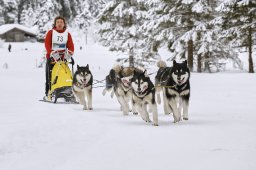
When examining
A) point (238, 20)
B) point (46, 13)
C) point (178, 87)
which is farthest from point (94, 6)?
point (178, 87)

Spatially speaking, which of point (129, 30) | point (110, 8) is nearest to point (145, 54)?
point (129, 30)

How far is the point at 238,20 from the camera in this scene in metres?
20.6

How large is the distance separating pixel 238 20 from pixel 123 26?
8660 millimetres

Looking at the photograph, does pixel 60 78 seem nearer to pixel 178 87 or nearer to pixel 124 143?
pixel 178 87

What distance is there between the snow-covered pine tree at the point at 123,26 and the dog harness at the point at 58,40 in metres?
15.3

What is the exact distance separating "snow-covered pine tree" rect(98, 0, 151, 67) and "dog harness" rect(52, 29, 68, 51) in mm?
15257

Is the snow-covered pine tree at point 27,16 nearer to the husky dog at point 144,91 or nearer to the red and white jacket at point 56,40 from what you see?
the red and white jacket at point 56,40

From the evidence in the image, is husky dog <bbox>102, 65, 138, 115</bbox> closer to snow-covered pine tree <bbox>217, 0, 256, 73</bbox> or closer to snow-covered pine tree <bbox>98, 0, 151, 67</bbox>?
snow-covered pine tree <bbox>217, 0, 256, 73</bbox>

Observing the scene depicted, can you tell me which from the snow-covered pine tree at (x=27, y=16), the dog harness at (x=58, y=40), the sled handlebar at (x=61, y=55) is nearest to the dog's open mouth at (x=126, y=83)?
Result: the sled handlebar at (x=61, y=55)

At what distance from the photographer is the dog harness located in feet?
31.7

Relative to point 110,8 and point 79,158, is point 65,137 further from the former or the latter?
point 110,8

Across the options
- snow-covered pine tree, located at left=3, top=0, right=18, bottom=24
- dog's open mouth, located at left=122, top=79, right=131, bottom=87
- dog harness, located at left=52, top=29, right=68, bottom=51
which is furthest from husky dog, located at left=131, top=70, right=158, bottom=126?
snow-covered pine tree, located at left=3, top=0, right=18, bottom=24

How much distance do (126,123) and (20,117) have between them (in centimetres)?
189

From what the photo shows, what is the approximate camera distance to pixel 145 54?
25.3 metres
